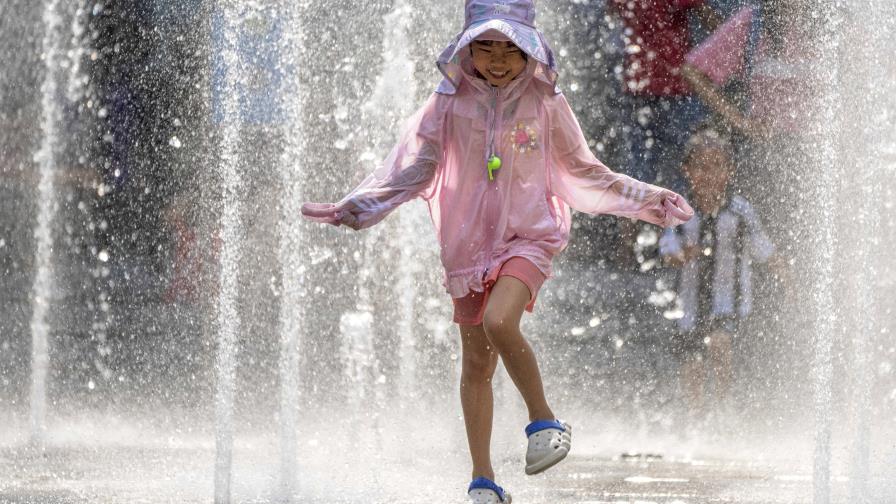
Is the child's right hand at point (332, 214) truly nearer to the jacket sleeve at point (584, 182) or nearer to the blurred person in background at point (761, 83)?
the jacket sleeve at point (584, 182)

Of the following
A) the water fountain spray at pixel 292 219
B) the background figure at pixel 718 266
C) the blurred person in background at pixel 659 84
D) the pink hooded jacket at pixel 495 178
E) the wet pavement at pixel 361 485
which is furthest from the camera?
the blurred person in background at pixel 659 84

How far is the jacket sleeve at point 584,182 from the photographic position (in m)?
4.05

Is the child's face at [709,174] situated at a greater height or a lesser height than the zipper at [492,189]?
greater

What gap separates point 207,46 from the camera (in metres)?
12.4

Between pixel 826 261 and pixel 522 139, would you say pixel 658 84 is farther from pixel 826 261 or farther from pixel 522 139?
pixel 522 139

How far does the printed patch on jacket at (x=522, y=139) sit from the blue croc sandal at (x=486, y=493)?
94cm

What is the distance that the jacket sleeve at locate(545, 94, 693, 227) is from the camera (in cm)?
405

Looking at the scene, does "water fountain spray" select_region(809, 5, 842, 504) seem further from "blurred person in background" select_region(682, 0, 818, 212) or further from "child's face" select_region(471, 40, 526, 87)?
"child's face" select_region(471, 40, 526, 87)

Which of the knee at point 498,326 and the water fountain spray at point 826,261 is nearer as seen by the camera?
the knee at point 498,326

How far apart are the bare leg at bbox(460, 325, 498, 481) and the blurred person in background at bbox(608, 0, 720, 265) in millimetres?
6417

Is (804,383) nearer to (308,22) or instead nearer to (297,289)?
(297,289)

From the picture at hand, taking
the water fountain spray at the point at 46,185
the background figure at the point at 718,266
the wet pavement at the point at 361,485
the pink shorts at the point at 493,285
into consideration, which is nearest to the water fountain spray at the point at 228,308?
the wet pavement at the point at 361,485

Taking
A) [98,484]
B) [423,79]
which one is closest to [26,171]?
[423,79]

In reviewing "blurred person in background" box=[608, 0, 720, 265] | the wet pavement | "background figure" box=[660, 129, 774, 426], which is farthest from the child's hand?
"blurred person in background" box=[608, 0, 720, 265]
